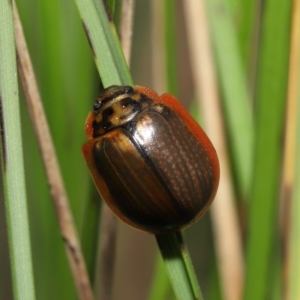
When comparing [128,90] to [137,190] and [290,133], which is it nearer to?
[137,190]

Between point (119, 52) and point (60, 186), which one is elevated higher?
point (119, 52)

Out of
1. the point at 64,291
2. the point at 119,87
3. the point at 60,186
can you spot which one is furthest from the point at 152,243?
the point at 119,87

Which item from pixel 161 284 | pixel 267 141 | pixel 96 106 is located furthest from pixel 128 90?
pixel 161 284

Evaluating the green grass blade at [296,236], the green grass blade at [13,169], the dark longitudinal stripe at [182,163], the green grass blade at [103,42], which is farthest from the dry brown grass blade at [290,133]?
the green grass blade at [13,169]

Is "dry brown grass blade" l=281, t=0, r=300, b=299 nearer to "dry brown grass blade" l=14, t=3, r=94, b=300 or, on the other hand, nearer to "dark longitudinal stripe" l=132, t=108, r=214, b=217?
"dark longitudinal stripe" l=132, t=108, r=214, b=217

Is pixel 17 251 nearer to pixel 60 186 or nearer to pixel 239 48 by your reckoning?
pixel 60 186
